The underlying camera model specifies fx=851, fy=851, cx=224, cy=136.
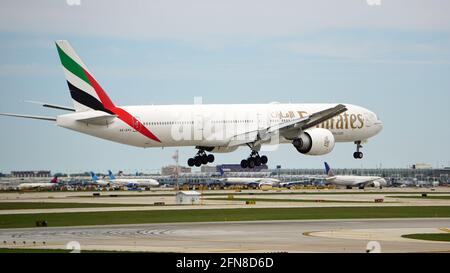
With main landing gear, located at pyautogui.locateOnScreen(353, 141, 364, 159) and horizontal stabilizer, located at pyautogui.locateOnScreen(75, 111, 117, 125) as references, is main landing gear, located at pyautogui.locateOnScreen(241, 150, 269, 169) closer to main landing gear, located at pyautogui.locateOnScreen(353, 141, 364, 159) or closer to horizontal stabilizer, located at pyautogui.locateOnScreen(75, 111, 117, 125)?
main landing gear, located at pyautogui.locateOnScreen(353, 141, 364, 159)

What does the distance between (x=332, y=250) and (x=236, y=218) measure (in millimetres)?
23957

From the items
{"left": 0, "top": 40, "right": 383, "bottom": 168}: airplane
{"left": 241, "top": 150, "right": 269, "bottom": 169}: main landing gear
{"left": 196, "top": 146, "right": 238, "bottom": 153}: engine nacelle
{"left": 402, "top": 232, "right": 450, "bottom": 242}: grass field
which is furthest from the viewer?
{"left": 196, "top": 146, "right": 238, "bottom": 153}: engine nacelle

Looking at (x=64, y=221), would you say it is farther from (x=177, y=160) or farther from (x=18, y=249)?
(x=177, y=160)

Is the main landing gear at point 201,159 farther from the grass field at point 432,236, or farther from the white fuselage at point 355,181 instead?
the white fuselage at point 355,181

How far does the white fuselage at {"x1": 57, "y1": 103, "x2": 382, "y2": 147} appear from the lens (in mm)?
89250

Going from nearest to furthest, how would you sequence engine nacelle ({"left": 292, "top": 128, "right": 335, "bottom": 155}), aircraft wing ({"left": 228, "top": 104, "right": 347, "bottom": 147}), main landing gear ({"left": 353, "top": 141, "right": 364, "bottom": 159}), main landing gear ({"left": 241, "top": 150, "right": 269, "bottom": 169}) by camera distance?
aircraft wing ({"left": 228, "top": 104, "right": 347, "bottom": 147}), engine nacelle ({"left": 292, "top": 128, "right": 335, "bottom": 155}), main landing gear ({"left": 241, "top": 150, "right": 269, "bottom": 169}), main landing gear ({"left": 353, "top": 141, "right": 364, "bottom": 159})

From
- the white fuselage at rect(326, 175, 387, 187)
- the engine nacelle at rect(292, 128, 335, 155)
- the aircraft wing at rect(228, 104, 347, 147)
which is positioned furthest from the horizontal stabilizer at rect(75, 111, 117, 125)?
the white fuselage at rect(326, 175, 387, 187)

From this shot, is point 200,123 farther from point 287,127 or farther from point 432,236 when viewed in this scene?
point 432,236

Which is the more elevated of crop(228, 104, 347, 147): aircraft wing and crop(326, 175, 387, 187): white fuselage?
crop(228, 104, 347, 147): aircraft wing

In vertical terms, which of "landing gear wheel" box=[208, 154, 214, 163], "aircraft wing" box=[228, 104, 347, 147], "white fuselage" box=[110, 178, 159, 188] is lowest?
"white fuselage" box=[110, 178, 159, 188]

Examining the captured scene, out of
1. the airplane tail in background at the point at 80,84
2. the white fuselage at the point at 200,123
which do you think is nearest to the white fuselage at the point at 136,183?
the white fuselage at the point at 200,123

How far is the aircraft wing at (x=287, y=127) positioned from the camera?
298 feet

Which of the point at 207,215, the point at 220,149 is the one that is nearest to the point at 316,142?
the point at 220,149

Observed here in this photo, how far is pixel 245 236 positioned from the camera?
45.8 m
